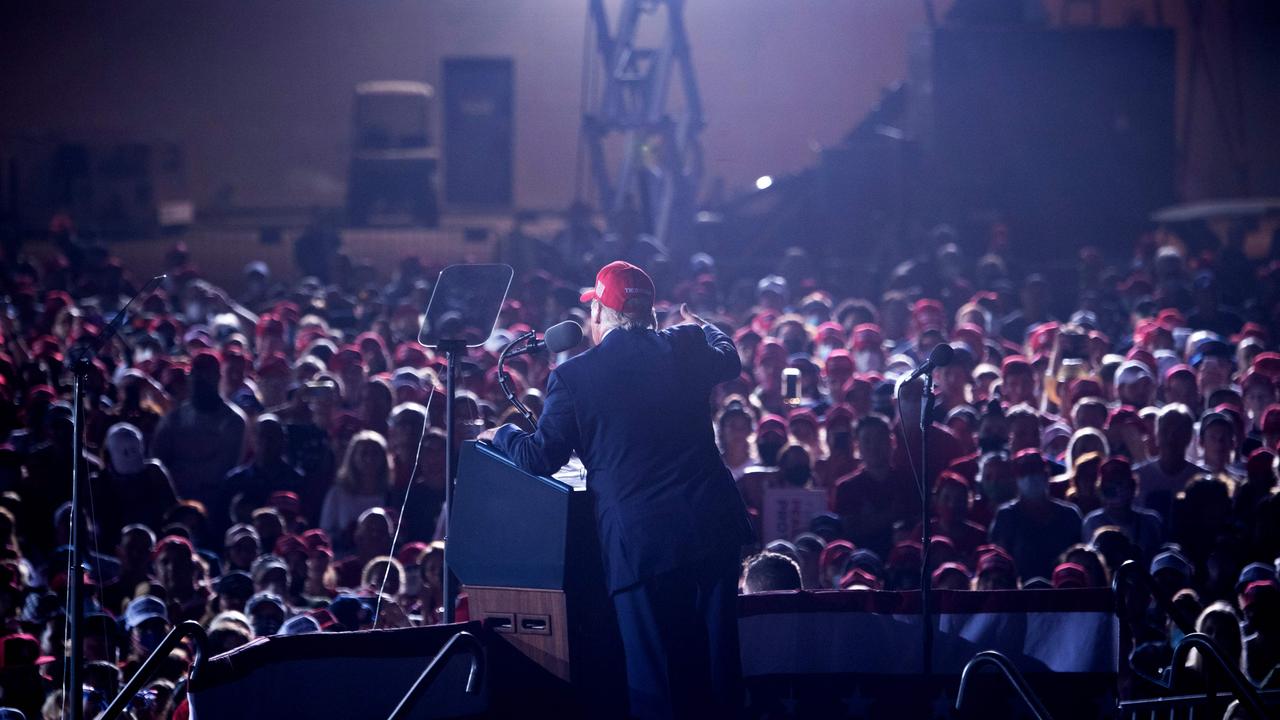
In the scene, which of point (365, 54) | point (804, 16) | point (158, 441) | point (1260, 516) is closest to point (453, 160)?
point (365, 54)

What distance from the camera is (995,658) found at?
13.5ft

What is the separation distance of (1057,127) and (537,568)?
1626cm

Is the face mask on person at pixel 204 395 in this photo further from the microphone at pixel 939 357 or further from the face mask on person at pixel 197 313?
the microphone at pixel 939 357

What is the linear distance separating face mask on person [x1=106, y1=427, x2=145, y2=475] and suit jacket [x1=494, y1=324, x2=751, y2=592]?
173 inches

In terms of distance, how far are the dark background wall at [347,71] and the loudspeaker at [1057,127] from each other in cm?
371

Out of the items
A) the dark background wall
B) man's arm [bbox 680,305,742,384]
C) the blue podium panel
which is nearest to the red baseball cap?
man's arm [bbox 680,305,742,384]

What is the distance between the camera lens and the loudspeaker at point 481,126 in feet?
73.7

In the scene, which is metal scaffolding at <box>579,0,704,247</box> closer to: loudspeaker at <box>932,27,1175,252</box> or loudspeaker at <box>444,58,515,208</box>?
loudspeaker at <box>932,27,1175,252</box>

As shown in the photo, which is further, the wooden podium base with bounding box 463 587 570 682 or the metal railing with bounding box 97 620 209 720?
the wooden podium base with bounding box 463 587 570 682

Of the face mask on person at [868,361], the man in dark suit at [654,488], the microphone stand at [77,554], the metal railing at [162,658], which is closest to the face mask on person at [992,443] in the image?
the face mask on person at [868,361]

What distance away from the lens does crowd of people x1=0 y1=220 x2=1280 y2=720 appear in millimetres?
6301

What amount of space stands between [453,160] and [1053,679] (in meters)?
18.5

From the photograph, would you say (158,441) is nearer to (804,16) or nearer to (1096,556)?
(1096,556)

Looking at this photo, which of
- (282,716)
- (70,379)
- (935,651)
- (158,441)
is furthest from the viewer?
(70,379)
